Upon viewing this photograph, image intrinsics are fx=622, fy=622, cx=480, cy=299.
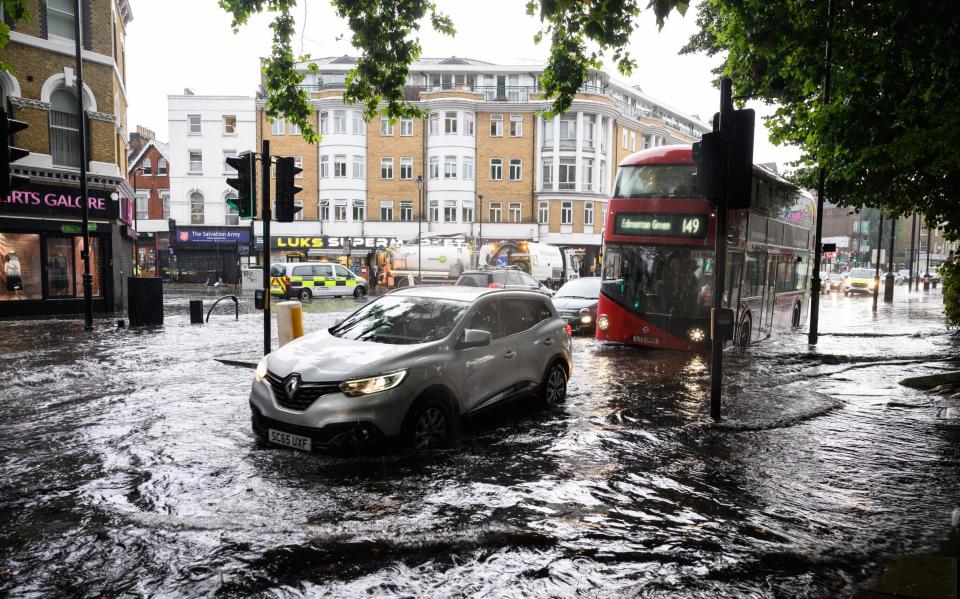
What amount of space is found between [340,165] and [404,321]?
42804mm

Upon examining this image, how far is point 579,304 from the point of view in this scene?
17500 millimetres

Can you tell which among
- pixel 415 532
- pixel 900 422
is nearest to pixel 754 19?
pixel 900 422

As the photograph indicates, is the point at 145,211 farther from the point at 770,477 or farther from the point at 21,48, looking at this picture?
the point at 770,477

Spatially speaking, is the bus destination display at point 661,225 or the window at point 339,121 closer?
the bus destination display at point 661,225

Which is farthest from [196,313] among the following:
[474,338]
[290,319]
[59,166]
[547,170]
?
[547,170]

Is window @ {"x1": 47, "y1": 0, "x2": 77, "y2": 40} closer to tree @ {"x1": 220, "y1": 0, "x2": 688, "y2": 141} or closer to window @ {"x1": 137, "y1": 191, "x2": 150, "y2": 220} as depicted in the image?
tree @ {"x1": 220, "y1": 0, "x2": 688, "y2": 141}

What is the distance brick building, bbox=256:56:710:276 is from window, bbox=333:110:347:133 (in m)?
0.08

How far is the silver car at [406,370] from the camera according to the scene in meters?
5.62

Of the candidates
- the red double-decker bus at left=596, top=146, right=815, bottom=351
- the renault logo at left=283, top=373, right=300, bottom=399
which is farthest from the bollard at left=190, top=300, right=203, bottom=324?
the renault logo at left=283, top=373, right=300, bottom=399

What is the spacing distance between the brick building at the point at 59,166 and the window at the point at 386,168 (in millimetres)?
25637

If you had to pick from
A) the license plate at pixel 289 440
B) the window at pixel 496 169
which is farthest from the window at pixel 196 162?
the license plate at pixel 289 440

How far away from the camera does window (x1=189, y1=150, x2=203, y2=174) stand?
46812 millimetres

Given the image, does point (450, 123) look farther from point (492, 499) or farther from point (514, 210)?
point (492, 499)

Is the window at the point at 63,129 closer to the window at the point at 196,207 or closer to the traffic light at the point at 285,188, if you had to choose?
the traffic light at the point at 285,188
